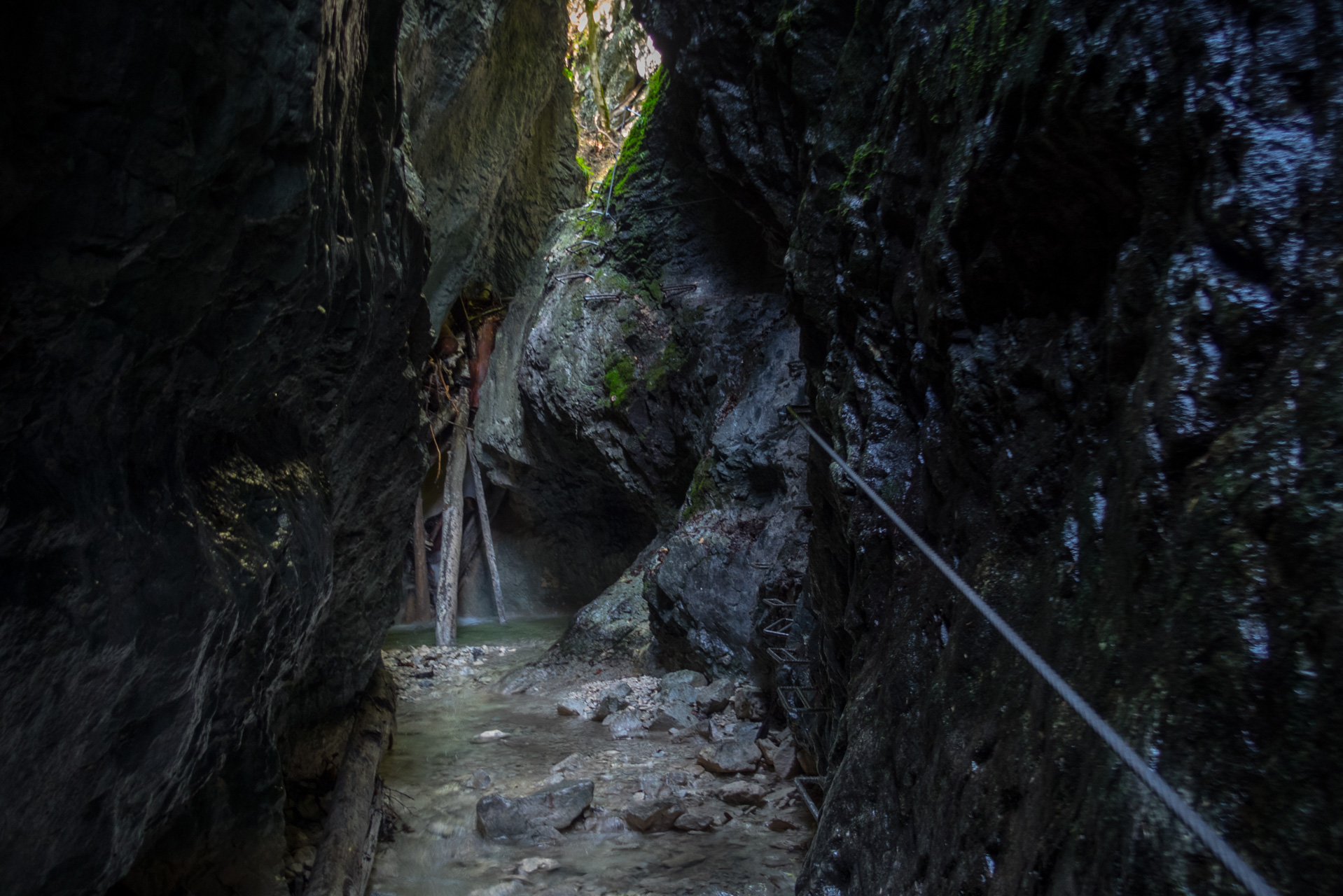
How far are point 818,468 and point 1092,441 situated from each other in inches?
93.9

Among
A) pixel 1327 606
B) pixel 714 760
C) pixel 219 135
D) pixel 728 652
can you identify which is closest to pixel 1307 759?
pixel 1327 606

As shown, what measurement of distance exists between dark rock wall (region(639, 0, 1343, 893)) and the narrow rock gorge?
0.5 inches

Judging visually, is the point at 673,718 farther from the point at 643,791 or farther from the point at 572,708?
the point at 643,791

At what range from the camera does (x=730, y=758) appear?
543cm

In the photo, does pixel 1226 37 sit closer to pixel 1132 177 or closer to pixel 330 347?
pixel 1132 177

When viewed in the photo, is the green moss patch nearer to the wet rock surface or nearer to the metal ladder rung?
the metal ladder rung

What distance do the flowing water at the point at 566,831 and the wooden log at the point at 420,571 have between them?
266 inches

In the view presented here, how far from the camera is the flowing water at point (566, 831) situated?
12.7 ft

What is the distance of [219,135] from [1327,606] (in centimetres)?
229

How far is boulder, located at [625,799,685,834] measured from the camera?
14.6ft

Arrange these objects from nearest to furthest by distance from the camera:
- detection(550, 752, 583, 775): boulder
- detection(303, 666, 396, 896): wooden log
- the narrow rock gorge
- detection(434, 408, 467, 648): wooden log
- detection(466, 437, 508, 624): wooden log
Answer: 1. the narrow rock gorge
2. detection(303, 666, 396, 896): wooden log
3. detection(550, 752, 583, 775): boulder
4. detection(434, 408, 467, 648): wooden log
5. detection(466, 437, 508, 624): wooden log

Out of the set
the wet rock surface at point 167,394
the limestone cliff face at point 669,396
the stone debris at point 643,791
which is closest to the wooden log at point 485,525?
the limestone cliff face at point 669,396

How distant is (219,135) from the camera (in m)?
1.73

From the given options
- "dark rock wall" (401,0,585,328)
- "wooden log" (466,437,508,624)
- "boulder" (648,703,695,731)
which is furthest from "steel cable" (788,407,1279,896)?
"wooden log" (466,437,508,624)
